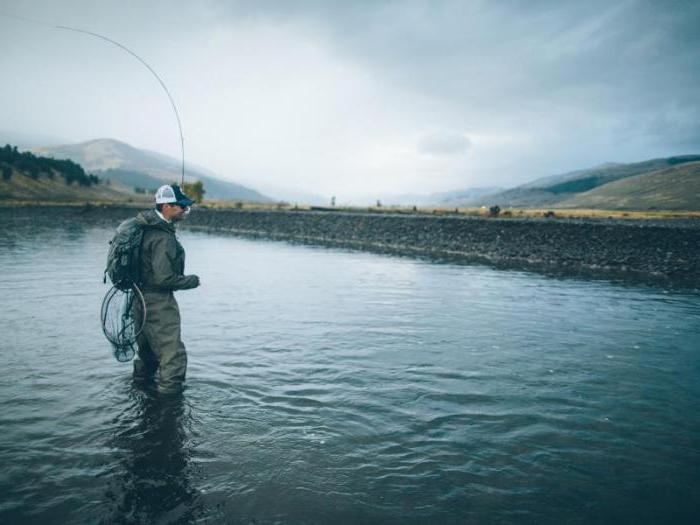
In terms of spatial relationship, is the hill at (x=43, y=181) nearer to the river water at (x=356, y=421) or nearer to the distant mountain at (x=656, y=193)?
the river water at (x=356, y=421)

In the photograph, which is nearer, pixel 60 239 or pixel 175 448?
pixel 175 448

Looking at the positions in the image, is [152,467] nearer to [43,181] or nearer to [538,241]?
[538,241]

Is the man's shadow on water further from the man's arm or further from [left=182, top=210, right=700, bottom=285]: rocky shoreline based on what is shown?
[left=182, top=210, right=700, bottom=285]: rocky shoreline

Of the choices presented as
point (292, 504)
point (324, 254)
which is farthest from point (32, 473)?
point (324, 254)

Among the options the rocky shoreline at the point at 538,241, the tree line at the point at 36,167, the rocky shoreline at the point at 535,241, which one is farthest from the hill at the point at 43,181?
the rocky shoreline at the point at 538,241

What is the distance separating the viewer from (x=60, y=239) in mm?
35656

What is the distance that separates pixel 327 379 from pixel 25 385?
17.1 ft

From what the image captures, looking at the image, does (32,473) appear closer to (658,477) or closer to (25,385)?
(25,385)

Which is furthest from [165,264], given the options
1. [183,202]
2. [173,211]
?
[183,202]

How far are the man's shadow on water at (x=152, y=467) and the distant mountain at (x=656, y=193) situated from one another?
12643 centimetres

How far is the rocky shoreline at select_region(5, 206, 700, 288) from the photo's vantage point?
89.3 feet

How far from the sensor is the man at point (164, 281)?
21.1 ft

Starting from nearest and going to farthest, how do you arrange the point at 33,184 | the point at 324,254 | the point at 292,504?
1. the point at 292,504
2. the point at 324,254
3. the point at 33,184

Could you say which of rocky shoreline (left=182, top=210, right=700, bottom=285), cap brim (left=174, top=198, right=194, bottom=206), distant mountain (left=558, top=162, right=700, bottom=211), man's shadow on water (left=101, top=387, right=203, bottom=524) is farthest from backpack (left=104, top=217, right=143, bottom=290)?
distant mountain (left=558, top=162, right=700, bottom=211)
